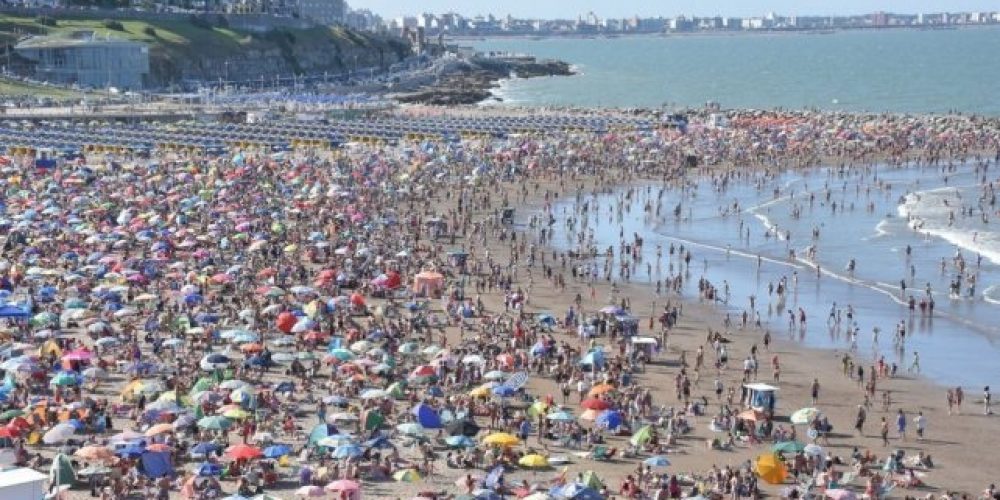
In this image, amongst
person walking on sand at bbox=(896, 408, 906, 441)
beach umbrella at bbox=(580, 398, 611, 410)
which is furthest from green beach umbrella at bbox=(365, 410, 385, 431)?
person walking on sand at bbox=(896, 408, 906, 441)

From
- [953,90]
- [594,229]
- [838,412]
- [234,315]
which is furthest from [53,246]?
[953,90]

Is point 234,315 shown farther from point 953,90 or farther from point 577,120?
point 953,90

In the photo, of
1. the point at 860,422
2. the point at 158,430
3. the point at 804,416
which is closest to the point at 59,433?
the point at 158,430

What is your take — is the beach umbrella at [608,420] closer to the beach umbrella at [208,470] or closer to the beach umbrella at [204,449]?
the beach umbrella at [204,449]

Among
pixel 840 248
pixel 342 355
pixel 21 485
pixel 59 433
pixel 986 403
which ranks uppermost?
pixel 21 485

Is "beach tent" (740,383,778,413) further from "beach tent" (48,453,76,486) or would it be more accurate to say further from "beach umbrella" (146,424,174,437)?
"beach tent" (48,453,76,486)

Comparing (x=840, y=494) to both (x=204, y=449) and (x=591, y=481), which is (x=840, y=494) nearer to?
(x=591, y=481)
